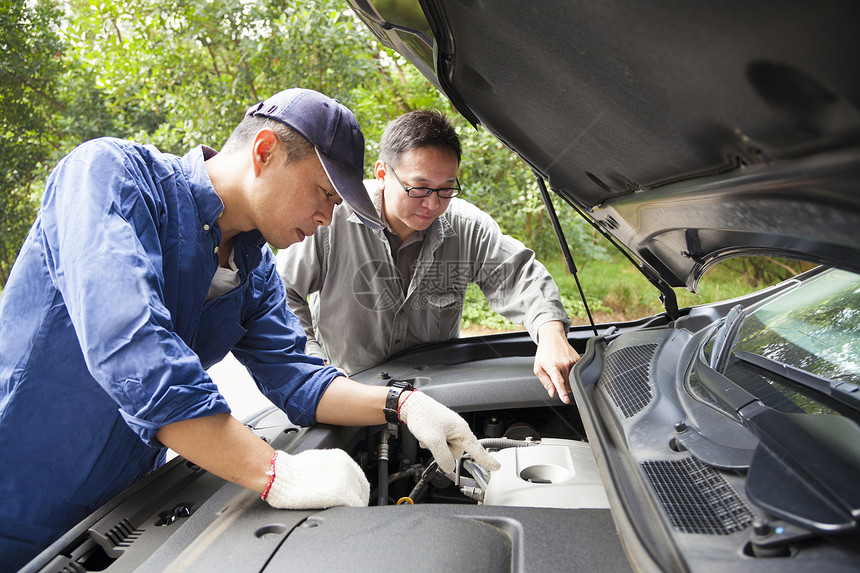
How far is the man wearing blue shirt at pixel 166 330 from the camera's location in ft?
3.43

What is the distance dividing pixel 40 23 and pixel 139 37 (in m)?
0.97

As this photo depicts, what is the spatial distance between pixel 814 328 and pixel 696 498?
2.15ft

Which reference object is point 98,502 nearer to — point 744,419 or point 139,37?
point 744,419

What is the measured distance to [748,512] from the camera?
0.81 m

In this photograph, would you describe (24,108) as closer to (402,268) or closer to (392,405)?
(402,268)

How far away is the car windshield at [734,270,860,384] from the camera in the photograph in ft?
3.71

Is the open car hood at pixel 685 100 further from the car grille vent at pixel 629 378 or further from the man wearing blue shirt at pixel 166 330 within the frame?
the man wearing blue shirt at pixel 166 330

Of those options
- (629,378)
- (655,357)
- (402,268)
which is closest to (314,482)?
(629,378)

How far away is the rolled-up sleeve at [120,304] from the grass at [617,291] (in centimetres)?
507

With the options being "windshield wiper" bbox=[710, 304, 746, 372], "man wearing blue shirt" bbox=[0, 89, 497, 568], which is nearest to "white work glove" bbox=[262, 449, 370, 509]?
"man wearing blue shirt" bbox=[0, 89, 497, 568]

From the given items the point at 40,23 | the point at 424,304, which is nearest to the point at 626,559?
the point at 424,304

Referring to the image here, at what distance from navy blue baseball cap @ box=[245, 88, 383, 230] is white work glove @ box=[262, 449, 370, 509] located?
598mm

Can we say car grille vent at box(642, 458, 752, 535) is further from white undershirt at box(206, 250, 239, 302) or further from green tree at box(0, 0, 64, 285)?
green tree at box(0, 0, 64, 285)

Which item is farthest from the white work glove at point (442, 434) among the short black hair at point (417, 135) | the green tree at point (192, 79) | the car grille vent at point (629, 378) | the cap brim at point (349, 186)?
the green tree at point (192, 79)
